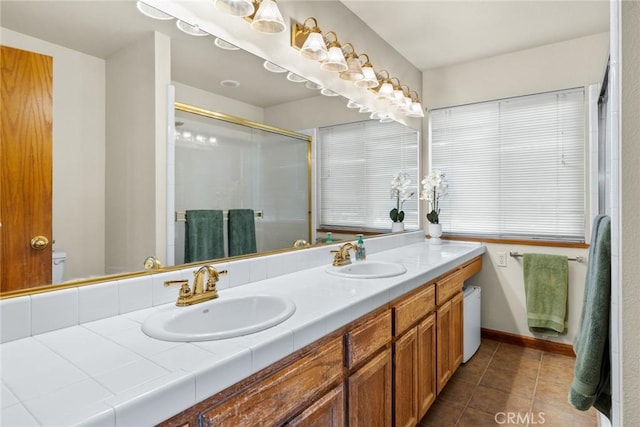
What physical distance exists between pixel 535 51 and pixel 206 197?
2860 millimetres

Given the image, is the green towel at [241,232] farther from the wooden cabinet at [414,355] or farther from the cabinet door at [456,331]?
the cabinet door at [456,331]

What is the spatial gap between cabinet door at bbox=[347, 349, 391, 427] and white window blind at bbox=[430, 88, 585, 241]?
2019mm

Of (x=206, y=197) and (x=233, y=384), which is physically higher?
(x=206, y=197)

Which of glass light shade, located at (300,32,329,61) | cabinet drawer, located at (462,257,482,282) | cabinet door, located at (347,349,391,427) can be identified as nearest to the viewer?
cabinet door, located at (347,349,391,427)

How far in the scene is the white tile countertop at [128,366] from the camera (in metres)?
0.58

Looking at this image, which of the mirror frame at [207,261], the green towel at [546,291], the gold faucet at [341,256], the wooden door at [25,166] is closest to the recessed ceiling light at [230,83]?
the mirror frame at [207,261]

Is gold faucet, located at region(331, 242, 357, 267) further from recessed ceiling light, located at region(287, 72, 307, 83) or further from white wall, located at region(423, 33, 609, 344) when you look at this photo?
white wall, located at region(423, 33, 609, 344)

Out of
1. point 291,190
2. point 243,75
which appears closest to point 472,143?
point 291,190

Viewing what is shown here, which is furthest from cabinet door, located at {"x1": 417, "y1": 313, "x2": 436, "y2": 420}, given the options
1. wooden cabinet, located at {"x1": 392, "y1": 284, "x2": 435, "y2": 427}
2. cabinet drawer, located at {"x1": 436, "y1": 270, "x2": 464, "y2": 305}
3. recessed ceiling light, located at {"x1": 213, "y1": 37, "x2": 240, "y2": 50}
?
recessed ceiling light, located at {"x1": 213, "y1": 37, "x2": 240, "y2": 50}

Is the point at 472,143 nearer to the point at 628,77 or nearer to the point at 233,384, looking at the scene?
the point at 628,77

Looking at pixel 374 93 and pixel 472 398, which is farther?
pixel 374 93

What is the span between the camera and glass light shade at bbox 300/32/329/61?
1.76m

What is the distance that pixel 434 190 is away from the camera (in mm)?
3074

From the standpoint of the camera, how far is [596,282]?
1097mm
